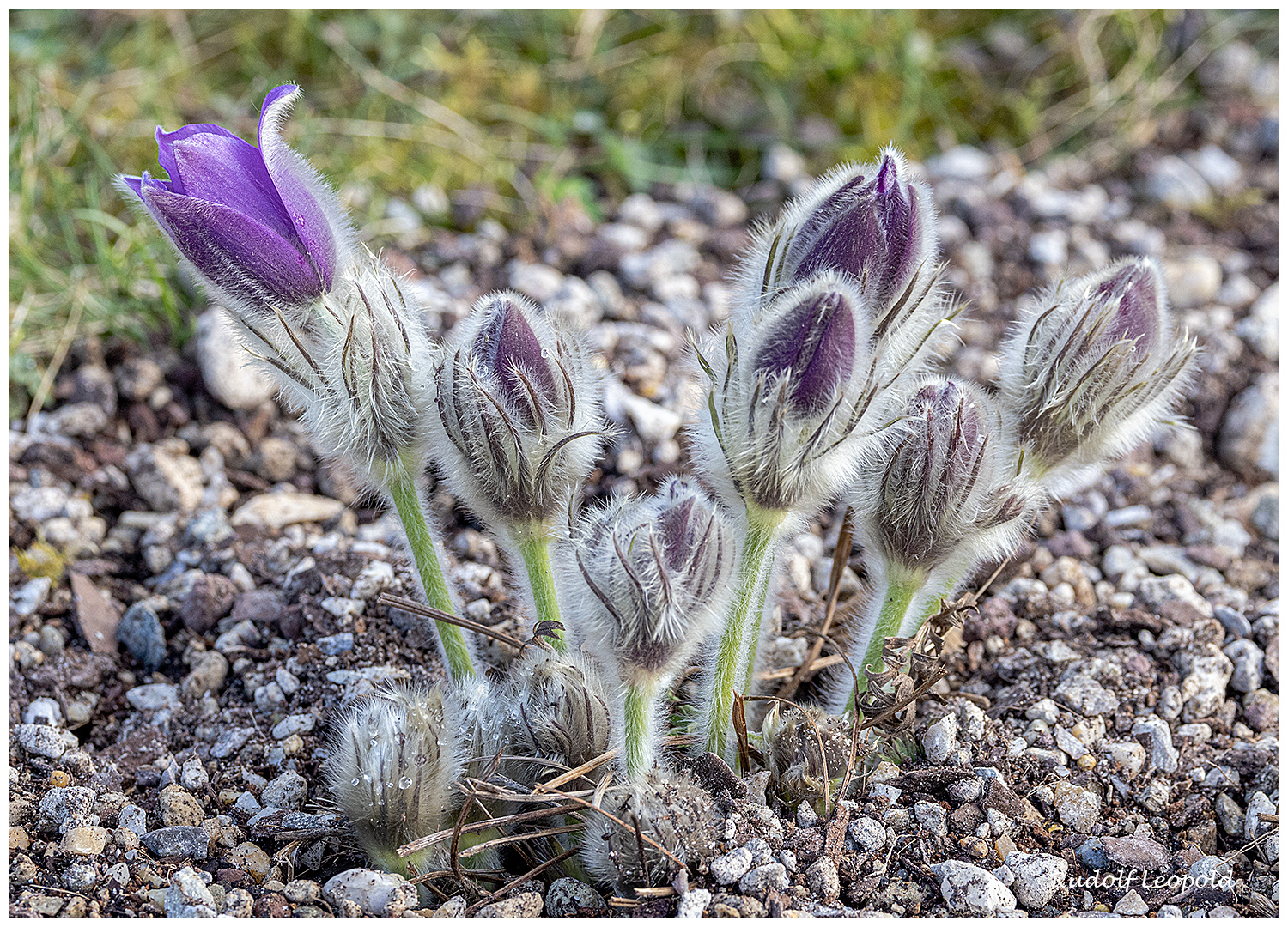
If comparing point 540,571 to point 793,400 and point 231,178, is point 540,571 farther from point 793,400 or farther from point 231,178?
point 231,178

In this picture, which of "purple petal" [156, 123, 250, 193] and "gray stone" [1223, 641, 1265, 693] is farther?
"gray stone" [1223, 641, 1265, 693]

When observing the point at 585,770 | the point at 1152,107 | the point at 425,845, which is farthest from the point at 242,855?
the point at 1152,107

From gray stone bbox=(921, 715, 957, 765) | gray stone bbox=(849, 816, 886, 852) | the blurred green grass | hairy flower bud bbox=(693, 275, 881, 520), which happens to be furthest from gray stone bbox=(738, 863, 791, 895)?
the blurred green grass

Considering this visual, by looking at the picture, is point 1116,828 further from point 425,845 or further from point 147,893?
point 147,893

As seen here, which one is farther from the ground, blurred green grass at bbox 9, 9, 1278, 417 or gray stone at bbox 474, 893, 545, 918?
blurred green grass at bbox 9, 9, 1278, 417

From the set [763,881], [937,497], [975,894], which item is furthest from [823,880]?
[937,497]

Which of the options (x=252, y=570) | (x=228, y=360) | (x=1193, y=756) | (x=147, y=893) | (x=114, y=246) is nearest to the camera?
(x=147, y=893)

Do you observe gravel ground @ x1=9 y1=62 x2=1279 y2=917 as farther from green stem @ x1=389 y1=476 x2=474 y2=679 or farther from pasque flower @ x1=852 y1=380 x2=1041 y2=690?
pasque flower @ x1=852 y1=380 x2=1041 y2=690
